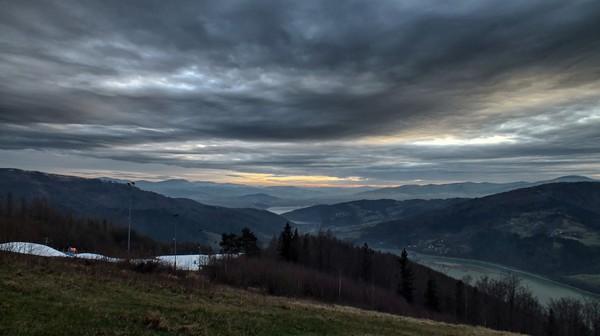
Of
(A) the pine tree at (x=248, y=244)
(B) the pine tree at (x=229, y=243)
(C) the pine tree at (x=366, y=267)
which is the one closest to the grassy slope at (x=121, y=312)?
(B) the pine tree at (x=229, y=243)

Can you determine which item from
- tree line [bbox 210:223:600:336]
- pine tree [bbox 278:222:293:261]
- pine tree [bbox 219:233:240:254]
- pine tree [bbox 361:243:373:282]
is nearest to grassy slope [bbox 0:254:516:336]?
tree line [bbox 210:223:600:336]

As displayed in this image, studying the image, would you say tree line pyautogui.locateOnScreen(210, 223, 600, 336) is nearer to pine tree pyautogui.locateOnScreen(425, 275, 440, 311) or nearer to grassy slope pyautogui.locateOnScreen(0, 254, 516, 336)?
pine tree pyautogui.locateOnScreen(425, 275, 440, 311)

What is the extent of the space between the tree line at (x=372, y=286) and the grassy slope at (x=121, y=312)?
46.9 meters

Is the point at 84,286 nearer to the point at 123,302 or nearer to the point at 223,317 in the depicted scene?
the point at 123,302

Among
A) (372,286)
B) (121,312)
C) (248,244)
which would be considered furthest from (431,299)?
(121,312)

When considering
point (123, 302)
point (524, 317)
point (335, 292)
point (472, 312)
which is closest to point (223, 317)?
point (123, 302)

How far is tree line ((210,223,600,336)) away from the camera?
327 ft

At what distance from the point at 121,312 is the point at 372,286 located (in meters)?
123

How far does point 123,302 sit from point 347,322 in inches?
648

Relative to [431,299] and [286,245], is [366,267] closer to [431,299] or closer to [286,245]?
[431,299]

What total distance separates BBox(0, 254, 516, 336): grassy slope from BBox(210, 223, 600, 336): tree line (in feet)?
154

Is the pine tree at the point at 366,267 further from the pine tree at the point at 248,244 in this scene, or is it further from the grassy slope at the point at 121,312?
the grassy slope at the point at 121,312

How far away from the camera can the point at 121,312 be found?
20.7 m

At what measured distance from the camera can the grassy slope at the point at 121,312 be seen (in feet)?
56.6
